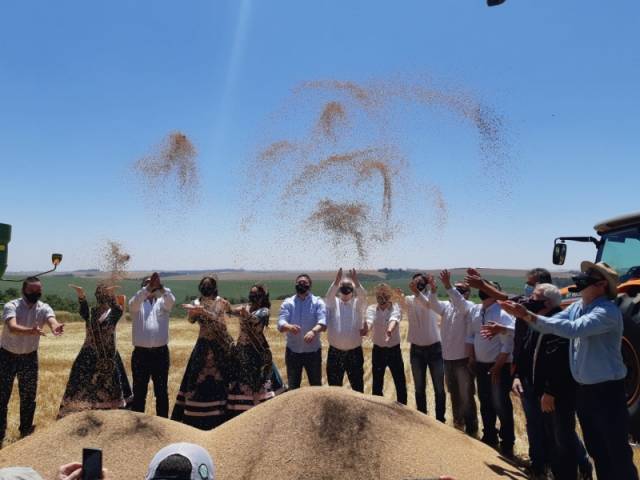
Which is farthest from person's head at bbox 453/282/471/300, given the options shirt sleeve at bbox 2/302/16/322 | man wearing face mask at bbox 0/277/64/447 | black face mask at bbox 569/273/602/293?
shirt sleeve at bbox 2/302/16/322

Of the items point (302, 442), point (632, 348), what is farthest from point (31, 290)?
point (632, 348)

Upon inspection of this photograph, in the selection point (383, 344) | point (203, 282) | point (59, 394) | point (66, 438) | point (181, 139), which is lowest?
point (59, 394)

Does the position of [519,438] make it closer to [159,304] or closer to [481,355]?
[481,355]

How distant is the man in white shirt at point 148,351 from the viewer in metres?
6.11

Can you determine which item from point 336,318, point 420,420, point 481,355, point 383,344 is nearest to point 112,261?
point 336,318

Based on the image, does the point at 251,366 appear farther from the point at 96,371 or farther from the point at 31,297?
the point at 31,297

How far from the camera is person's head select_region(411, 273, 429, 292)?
644 cm

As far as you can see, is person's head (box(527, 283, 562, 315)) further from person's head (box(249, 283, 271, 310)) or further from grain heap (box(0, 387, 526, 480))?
person's head (box(249, 283, 271, 310))

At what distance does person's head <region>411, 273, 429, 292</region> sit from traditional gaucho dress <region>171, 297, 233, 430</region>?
7.34 ft

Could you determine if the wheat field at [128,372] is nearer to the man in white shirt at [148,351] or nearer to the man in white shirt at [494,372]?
the man in white shirt at [494,372]

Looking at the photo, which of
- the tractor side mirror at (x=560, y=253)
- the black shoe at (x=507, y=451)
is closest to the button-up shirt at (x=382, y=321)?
the black shoe at (x=507, y=451)

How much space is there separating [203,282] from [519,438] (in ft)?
13.1

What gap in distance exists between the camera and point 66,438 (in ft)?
15.8

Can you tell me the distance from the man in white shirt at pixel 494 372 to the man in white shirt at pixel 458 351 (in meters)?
0.22
